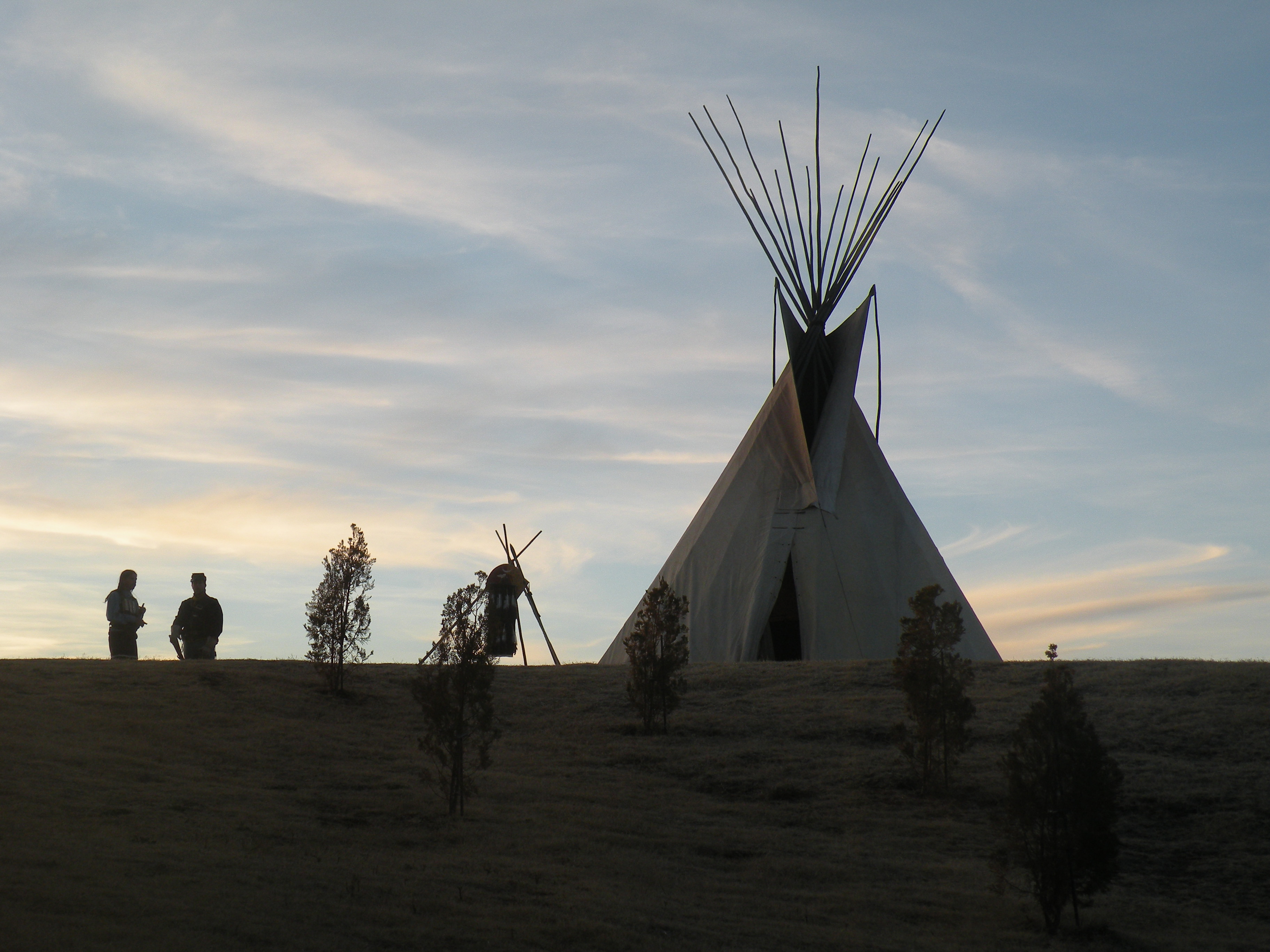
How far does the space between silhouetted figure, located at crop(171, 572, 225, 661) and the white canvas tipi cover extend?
7.14 m

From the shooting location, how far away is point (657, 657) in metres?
14.4

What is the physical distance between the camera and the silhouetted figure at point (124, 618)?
15484mm

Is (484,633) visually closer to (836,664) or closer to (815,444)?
(836,664)

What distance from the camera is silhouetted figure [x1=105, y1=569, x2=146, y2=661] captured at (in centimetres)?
1548

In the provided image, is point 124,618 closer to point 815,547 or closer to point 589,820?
point 589,820

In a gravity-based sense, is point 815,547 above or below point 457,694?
above

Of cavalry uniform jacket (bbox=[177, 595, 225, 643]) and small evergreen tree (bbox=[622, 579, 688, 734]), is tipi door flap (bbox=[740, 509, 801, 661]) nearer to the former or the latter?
small evergreen tree (bbox=[622, 579, 688, 734])

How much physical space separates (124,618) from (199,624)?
1.01 metres

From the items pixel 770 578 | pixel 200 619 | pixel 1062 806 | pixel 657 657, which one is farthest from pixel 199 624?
pixel 1062 806

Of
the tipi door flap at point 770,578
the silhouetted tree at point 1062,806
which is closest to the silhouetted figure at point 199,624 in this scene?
the tipi door flap at point 770,578

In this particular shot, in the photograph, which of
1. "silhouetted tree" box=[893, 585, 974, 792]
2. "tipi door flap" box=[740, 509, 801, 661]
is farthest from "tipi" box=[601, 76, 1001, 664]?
"silhouetted tree" box=[893, 585, 974, 792]

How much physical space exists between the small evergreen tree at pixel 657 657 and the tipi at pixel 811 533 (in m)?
4.24

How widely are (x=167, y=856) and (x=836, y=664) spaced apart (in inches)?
416

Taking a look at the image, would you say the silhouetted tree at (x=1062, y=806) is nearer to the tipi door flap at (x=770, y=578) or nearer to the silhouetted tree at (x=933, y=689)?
the silhouetted tree at (x=933, y=689)
